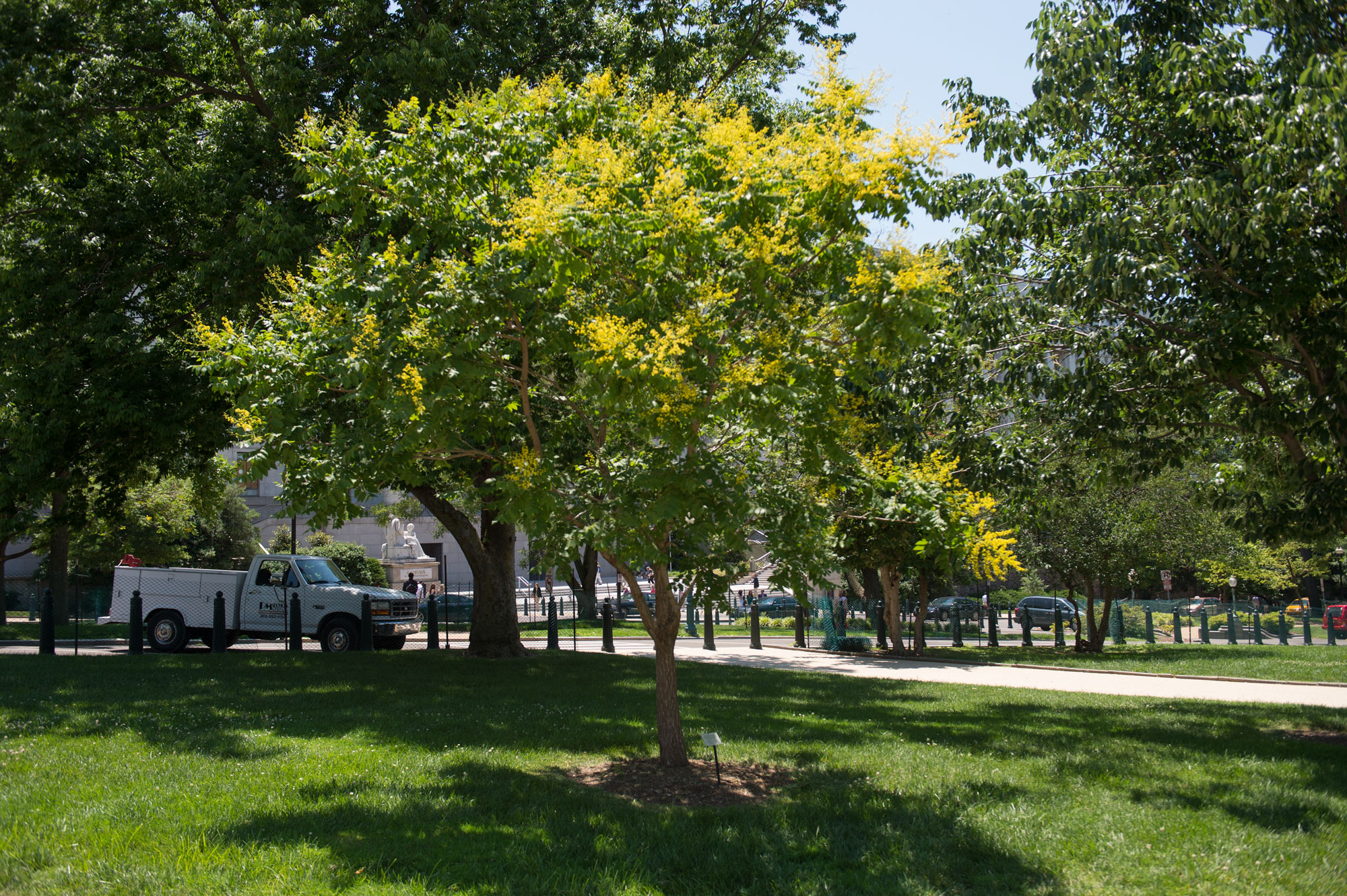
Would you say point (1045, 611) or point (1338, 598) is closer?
point (1045, 611)

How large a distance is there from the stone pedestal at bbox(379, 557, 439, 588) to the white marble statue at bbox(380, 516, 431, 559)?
814mm

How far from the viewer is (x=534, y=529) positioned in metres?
7.00

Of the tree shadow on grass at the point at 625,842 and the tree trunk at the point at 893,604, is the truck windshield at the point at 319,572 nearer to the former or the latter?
the tree trunk at the point at 893,604

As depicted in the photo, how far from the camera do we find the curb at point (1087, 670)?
15930 millimetres

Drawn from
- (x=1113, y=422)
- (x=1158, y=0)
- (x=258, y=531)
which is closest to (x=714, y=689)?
(x=1113, y=422)

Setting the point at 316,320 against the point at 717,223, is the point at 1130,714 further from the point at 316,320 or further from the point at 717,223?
the point at 316,320

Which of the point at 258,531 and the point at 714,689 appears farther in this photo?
the point at 258,531

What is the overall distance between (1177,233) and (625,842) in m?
7.96

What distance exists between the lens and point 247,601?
19.6 metres

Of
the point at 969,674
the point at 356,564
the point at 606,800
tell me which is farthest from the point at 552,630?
the point at 356,564

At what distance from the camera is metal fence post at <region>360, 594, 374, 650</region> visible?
1930 cm

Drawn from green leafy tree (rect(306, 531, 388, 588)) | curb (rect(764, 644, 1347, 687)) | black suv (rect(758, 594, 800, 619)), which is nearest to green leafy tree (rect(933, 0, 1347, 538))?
curb (rect(764, 644, 1347, 687))

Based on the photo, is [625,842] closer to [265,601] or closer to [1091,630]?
A: [265,601]

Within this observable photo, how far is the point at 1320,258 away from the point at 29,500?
677 inches
